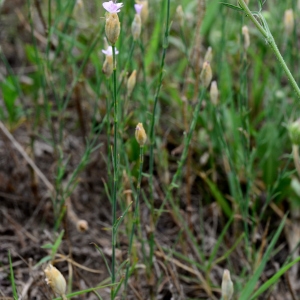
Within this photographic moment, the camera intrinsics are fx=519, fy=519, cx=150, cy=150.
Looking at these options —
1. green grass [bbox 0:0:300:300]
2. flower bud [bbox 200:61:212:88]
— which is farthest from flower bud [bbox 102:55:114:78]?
flower bud [bbox 200:61:212:88]

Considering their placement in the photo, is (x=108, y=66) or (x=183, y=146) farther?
(x=183, y=146)

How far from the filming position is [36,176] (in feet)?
4.80

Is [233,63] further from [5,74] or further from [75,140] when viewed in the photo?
[5,74]

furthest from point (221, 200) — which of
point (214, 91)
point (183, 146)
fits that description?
point (214, 91)

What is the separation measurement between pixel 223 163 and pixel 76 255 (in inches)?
20.0

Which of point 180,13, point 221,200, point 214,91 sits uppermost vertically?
point 180,13

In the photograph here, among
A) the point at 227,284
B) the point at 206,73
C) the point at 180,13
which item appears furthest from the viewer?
the point at 180,13

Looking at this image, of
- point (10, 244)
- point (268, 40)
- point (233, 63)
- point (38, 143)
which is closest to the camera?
point (268, 40)

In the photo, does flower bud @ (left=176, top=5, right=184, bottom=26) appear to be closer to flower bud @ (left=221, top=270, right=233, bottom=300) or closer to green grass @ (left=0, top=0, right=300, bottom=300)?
green grass @ (left=0, top=0, right=300, bottom=300)

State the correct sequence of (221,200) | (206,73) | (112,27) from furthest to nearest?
(221,200) → (206,73) → (112,27)

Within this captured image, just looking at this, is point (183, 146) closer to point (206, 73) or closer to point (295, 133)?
point (206, 73)

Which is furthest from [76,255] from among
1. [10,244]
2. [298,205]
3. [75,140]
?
[298,205]

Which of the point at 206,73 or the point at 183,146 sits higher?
the point at 206,73

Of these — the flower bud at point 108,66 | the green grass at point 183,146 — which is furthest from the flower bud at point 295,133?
the flower bud at point 108,66
